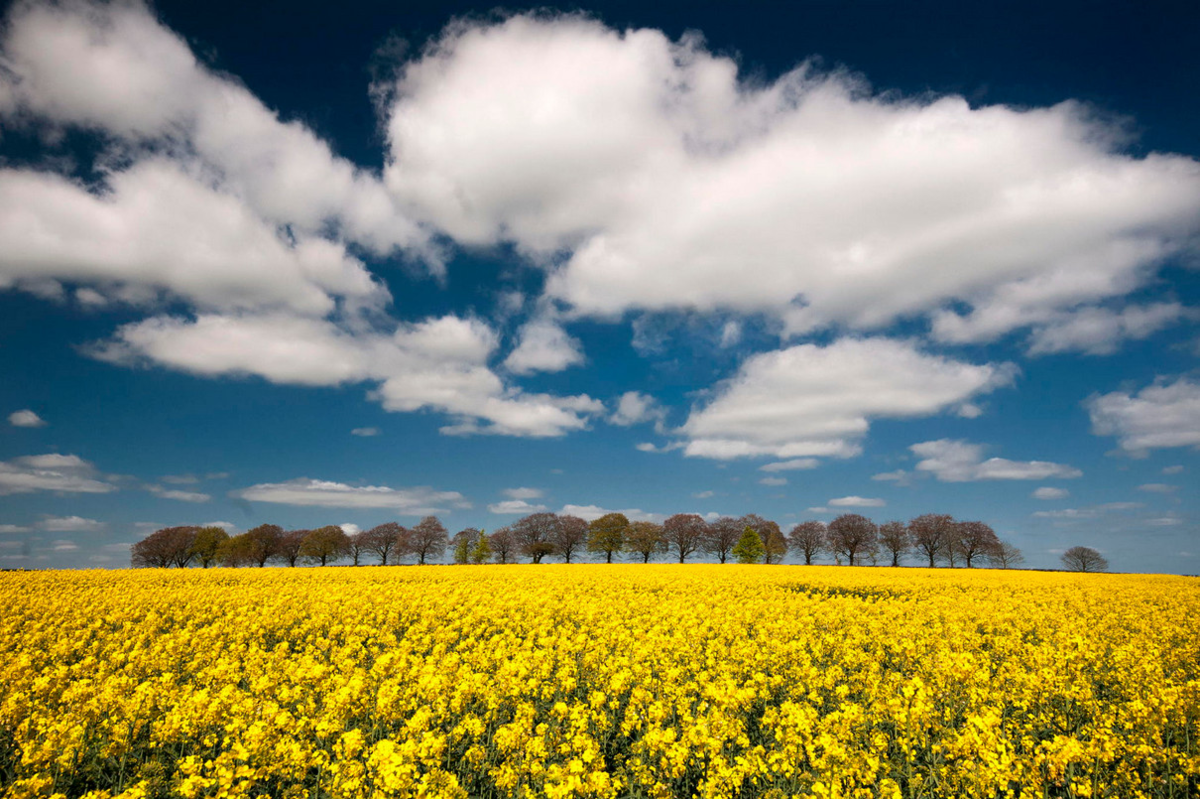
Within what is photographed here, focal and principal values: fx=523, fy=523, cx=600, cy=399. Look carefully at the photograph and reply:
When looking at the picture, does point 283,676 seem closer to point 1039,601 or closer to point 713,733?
point 713,733

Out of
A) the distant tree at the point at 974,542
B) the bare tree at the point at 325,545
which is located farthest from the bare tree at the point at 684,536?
the bare tree at the point at 325,545

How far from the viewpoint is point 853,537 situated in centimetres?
8038

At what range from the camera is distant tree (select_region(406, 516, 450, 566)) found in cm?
8450

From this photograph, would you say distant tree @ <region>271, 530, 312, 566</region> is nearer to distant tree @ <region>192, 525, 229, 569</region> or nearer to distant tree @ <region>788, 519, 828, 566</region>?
distant tree @ <region>192, 525, 229, 569</region>

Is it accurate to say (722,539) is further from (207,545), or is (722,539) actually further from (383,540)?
(207,545)

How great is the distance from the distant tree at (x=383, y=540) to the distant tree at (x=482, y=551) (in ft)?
40.9

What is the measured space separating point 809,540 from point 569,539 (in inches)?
1521

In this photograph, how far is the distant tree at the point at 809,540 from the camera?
8412cm

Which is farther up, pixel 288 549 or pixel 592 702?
pixel 592 702

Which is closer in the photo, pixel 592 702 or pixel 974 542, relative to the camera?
pixel 592 702

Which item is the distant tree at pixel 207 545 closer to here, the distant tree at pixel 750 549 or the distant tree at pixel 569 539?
the distant tree at pixel 569 539

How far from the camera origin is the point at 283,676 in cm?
984

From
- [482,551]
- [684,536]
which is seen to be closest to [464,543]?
[482,551]

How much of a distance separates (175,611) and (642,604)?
15.4m
